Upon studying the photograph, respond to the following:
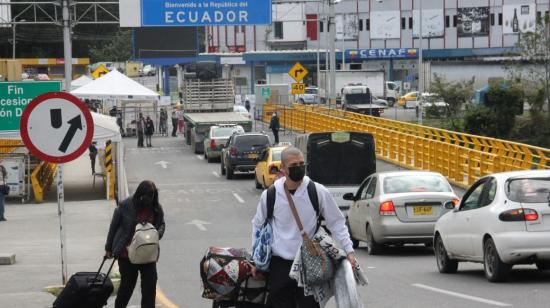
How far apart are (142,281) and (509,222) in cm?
537

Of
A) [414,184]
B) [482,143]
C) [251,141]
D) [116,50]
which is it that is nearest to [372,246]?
[414,184]

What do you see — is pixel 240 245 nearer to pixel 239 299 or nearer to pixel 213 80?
pixel 239 299

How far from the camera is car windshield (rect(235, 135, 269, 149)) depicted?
41.2 meters

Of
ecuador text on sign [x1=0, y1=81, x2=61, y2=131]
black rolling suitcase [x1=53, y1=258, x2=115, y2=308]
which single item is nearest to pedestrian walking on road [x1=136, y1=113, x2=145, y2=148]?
ecuador text on sign [x1=0, y1=81, x2=61, y2=131]

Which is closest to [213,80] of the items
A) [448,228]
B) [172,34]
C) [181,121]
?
[181,121]

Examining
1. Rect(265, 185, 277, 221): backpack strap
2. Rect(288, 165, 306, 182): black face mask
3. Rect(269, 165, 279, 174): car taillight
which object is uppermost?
Rect(288, 165, 306, 182): black face mask

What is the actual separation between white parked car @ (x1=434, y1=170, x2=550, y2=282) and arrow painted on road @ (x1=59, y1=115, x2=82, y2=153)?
528 centimetres

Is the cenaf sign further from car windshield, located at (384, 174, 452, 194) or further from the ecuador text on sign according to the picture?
car windshield, located at (384, 174, 452, 194)

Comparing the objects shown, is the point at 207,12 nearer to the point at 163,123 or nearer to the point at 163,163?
the point at 163,163

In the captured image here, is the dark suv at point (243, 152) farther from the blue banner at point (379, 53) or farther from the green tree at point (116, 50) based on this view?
the green tree at point (116, 50)

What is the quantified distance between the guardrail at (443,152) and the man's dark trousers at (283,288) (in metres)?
20.5

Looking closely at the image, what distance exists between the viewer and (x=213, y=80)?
5978cm

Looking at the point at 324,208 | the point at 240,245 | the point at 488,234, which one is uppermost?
the point at 324,208

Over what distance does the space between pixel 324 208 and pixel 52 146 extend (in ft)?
17.8
